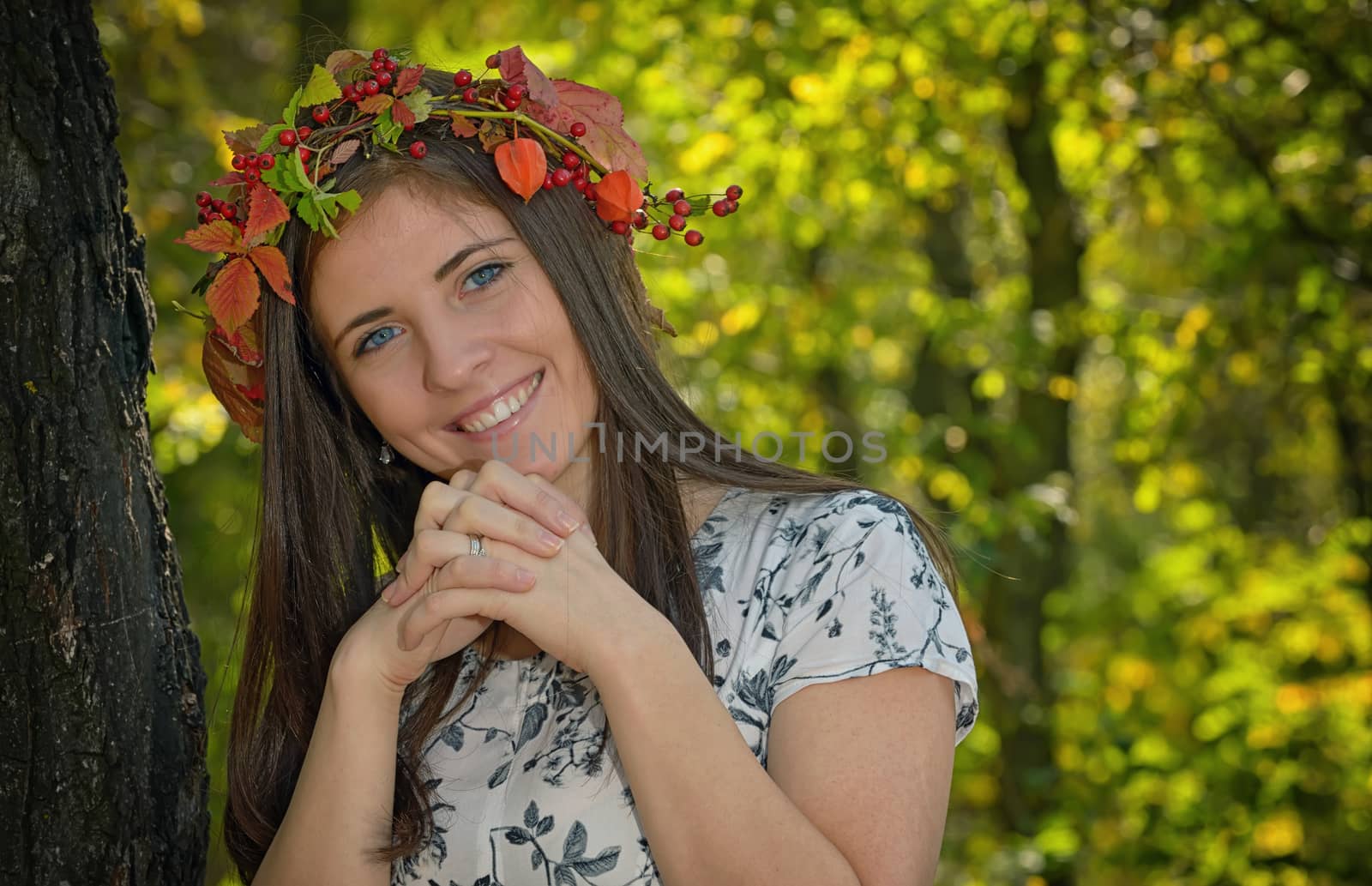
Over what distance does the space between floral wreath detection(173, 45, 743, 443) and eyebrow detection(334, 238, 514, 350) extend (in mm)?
107

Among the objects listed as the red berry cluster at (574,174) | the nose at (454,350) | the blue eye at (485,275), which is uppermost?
the red berry cluster at (574,174)

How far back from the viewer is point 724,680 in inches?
78.4

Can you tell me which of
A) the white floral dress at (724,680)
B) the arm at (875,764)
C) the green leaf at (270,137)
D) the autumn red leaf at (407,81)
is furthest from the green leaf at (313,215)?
the arm at (875,764)

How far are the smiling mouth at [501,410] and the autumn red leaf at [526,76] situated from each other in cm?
48

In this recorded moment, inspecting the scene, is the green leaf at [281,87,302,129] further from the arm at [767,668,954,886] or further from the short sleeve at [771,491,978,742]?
the arm at [767,668,954,886]

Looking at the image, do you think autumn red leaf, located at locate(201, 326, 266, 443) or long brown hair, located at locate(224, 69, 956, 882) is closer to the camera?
long brown hair, located at locate(224, 69, 956, 882)

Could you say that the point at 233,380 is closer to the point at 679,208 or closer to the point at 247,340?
the point at 247,340

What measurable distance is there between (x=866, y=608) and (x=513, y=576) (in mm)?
509

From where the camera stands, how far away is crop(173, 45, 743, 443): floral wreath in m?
2.09

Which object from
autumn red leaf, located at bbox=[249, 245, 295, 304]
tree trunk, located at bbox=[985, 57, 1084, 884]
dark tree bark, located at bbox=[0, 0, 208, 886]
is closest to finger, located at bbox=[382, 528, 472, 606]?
dark tree bark, located at bbox=[0, 0, 208, 886]

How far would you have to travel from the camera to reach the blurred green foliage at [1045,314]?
482cm

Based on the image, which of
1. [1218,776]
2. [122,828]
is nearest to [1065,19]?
[1218,776]

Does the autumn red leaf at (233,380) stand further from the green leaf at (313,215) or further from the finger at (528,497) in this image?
the finger at (528,497)

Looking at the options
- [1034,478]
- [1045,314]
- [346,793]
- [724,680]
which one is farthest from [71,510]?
[1034,478]
